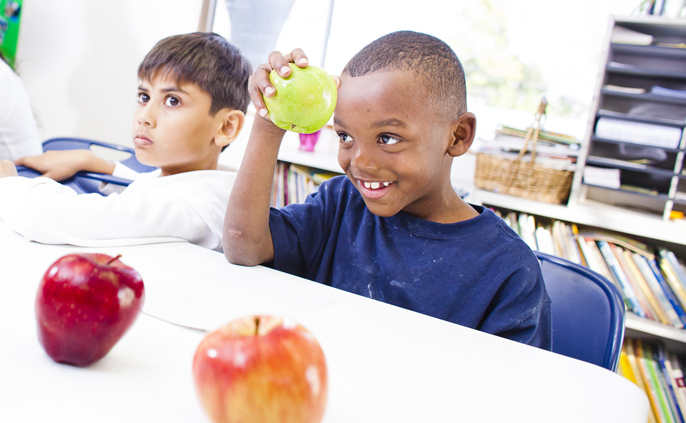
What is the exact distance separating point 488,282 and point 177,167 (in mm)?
820

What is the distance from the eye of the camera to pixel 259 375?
0.32 metres

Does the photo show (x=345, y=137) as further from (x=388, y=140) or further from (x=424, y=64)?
(x=424, y=64)

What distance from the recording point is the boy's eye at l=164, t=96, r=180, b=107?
1.23 meters

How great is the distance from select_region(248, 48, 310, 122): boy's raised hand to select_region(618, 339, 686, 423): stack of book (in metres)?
1.67

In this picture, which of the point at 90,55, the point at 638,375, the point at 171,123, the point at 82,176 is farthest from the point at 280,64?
the point at 90,55

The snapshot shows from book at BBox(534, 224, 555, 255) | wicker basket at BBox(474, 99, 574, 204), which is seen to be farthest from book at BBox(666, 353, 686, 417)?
wicker basket at BBox(474, 99, 574, 204)

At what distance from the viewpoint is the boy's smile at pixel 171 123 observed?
1.21 m

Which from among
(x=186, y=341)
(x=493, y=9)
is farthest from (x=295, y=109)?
(x=493, y=9)

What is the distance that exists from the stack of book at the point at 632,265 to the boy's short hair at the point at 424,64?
3.84ft

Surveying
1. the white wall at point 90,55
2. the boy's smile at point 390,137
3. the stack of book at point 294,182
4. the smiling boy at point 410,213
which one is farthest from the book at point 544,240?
the white wall at point 90,55

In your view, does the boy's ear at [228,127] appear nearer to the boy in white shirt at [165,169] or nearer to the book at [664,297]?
the boy in white shirt at [165,169]

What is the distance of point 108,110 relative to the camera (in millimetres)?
3061

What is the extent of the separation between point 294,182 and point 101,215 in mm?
1499

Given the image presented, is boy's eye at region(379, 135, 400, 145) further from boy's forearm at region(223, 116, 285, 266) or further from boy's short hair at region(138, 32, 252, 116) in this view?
boy's short hair at region(138, 32, 252, 116)
